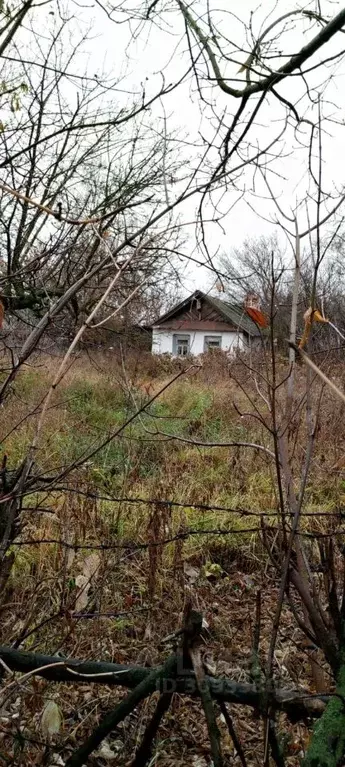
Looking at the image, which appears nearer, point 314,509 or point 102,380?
point 314,509

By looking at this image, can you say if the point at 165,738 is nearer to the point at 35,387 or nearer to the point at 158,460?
the point at 158,460

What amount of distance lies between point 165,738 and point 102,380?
25.8 ft

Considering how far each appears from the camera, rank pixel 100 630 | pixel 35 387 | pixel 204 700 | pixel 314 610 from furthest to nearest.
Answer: pixel 35 387
pixel 100 630
pixel 314 610
pixel 204 700

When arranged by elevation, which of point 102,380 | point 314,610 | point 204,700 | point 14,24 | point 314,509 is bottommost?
point 314,509

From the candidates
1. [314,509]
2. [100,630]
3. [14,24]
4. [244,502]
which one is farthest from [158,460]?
[14,24]

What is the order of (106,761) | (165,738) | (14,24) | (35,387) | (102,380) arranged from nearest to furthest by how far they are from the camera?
(14,24)
(106,761)
(165,738)
(35,387)
(102,380)

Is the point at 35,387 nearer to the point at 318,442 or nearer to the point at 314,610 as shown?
the point at 318,442

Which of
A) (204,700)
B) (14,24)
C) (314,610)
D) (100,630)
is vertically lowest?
(100,630)

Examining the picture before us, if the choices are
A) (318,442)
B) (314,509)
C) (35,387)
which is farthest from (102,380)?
(314,509)

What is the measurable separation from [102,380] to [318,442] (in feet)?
17.5

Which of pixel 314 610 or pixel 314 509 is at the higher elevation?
pixel 314 610

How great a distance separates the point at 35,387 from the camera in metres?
9.15

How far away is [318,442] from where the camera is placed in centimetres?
517

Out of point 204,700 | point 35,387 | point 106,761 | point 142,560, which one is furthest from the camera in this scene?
point 35,387
